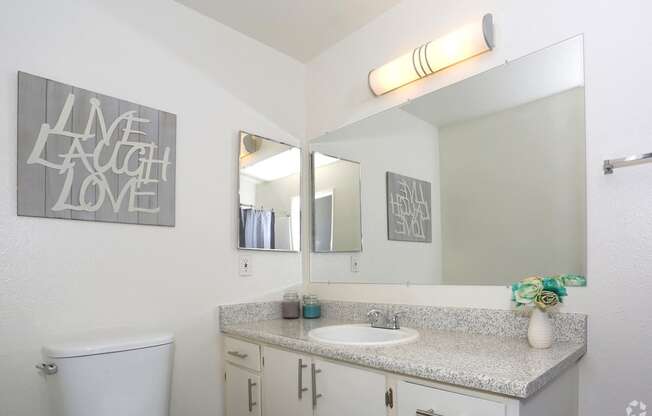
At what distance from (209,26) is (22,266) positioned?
1.38 m

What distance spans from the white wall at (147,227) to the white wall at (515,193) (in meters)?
1.01

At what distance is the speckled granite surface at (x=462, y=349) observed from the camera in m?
1.04

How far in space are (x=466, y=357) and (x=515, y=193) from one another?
677mm

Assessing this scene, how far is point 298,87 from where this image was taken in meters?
2.46

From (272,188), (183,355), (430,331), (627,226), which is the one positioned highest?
(272,188)

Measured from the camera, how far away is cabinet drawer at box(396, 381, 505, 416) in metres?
1.02

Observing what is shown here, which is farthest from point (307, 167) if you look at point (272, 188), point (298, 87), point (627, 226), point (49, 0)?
point (627, 226)

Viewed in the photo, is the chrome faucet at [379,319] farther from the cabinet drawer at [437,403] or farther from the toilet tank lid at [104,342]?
the toilet tank lid at [104,342]

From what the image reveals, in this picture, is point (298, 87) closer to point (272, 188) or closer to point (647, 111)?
point (272, 188)

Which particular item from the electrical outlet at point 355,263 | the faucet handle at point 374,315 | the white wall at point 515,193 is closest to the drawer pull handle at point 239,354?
the faucet handle at point 374,315

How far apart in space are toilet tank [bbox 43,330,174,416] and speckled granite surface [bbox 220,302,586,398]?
0.43 metres

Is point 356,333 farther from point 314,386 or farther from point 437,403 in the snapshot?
point 437,403

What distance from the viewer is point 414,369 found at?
115cm

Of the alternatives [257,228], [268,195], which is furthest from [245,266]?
[268,195]
